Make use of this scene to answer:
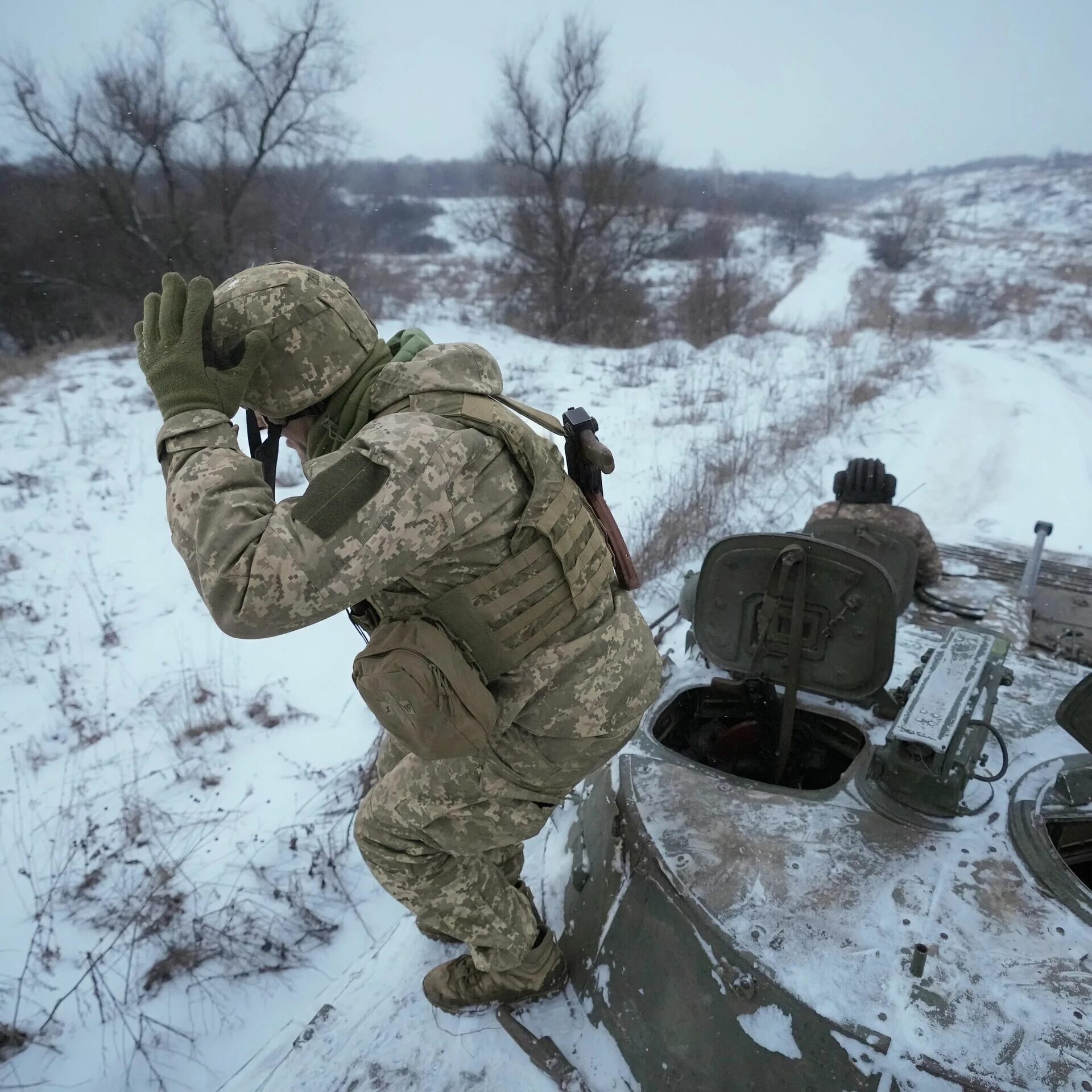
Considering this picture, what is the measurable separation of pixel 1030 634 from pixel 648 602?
7.54 feet

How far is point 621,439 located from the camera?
30.5 feet

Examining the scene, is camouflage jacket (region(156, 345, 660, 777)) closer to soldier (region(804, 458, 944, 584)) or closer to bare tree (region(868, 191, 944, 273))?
soldier (region(804, 458, 944, 584))

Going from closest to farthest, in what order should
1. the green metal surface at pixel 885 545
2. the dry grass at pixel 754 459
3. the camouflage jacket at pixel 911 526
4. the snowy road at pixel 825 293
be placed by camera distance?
the green metal surface at pixel 885 545 < the camouflage jacket at pixel 911 526 < the dry grass at pixel 754 459 < the snowy road at pixel 825 293

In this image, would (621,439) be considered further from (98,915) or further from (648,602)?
(98,915)

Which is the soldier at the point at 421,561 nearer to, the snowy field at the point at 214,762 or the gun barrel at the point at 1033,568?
the snowy field at the point at 214,762

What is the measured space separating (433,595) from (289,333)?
0.69 metres

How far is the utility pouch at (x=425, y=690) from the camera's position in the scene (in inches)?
64.9

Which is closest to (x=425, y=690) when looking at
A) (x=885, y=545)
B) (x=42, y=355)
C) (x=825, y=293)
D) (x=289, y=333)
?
(x=289, y=333)

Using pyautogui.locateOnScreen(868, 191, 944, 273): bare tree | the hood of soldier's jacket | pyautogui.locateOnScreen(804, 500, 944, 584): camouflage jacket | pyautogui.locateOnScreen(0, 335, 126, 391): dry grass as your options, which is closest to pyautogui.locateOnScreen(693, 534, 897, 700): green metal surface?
the hood of soldier's jacket

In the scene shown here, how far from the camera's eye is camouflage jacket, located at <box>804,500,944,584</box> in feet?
12.0

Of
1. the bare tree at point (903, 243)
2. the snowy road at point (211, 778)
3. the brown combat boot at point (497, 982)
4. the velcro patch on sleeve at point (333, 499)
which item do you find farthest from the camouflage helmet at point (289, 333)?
the bare tree at point (903, 243)

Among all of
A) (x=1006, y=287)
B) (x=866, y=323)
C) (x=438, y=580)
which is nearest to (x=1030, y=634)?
(x=438, y=580)

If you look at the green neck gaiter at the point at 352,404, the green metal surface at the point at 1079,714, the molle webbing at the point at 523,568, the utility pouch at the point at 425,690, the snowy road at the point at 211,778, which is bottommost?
the snowy road at the point at 211,778

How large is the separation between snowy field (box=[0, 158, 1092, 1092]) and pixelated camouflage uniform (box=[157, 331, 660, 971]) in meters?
0.56
